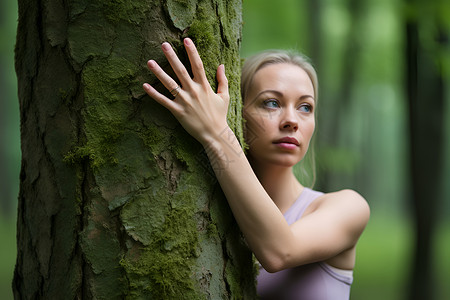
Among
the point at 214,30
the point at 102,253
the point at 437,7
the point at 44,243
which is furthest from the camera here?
the point at 437,7

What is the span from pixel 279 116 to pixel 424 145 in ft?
17.1

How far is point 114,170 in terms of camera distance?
5.22 ft

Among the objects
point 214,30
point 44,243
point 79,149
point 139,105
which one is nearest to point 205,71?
point 214,30

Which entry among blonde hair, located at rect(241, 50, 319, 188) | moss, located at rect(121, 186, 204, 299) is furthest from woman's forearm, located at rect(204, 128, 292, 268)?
blonde hair, located at rect(241, 50, 319, 188)

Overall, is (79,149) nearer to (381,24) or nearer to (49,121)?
(49,121)

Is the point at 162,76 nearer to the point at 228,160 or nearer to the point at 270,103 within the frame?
the point at 228,160

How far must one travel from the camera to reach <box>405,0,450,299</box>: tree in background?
257 inches

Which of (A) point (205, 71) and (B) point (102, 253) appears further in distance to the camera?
(A) point (205, 71)

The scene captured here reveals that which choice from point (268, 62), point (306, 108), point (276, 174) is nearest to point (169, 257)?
point (276, 174)

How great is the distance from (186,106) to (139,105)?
186 mm

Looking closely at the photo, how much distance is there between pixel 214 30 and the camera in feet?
5.87

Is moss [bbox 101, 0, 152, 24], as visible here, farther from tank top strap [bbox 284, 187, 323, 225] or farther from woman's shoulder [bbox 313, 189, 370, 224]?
tank top strap [bbox 284, 187, 323, 225]

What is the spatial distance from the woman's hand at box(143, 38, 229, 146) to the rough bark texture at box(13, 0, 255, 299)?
6 centimetres

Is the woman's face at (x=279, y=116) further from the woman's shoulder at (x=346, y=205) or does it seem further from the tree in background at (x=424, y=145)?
the tree in background at (x=424, y=145)
